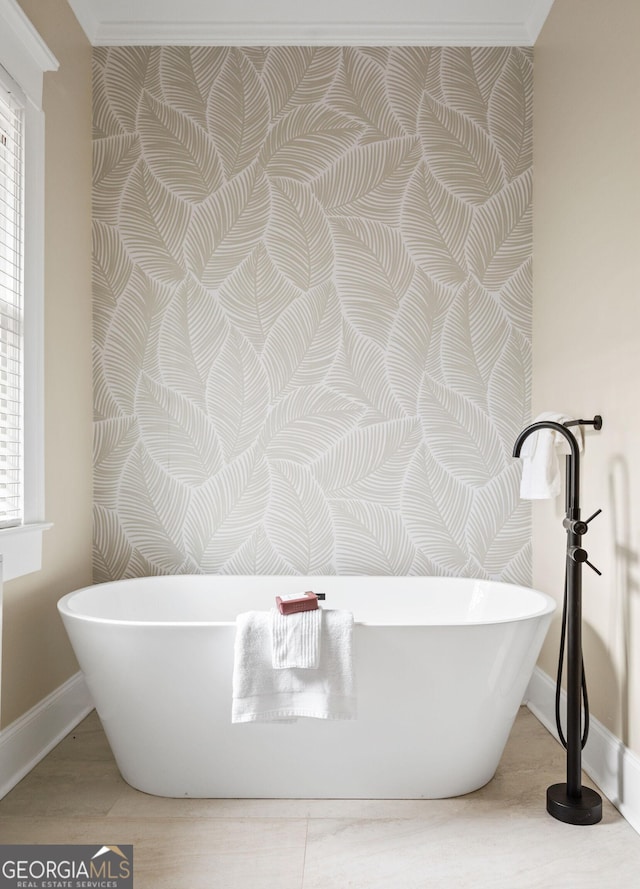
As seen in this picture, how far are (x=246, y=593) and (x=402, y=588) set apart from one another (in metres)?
0.65

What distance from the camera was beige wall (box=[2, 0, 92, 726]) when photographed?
7.69 feet

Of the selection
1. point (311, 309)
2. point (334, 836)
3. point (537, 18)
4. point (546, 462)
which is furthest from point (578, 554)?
point (537, 18)

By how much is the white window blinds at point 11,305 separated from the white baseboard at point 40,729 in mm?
683

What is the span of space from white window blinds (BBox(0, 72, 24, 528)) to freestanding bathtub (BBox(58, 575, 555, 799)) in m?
0.44

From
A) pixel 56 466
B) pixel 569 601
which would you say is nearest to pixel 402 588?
pixel 569 601

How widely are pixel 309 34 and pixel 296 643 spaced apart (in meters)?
2.59

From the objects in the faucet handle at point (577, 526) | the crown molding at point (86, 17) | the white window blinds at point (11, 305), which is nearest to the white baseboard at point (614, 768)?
the faucet handle at point (577, 526)

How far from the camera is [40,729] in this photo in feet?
7.87

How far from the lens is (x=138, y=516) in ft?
9.88

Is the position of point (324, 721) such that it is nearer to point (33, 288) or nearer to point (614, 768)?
point (614, 768)

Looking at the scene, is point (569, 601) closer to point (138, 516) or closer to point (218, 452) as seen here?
point (218, 452)

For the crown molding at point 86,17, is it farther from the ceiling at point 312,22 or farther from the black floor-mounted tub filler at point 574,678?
the black floor-mounted tub filler at point 574,678

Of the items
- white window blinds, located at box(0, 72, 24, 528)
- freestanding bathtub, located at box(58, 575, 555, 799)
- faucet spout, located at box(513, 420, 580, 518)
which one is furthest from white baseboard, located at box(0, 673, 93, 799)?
faucet spout, located at box(513, 420, 580, 518)

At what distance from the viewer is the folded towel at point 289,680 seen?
192 cm
